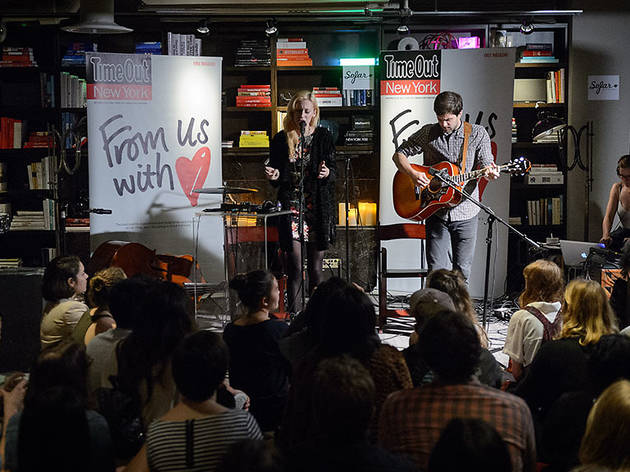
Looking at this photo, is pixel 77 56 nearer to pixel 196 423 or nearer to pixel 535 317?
pixel 535 317

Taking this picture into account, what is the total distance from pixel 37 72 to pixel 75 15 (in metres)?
0.77

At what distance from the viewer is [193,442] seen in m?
2.10

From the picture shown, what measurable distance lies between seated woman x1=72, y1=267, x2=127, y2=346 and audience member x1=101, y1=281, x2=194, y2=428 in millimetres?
485

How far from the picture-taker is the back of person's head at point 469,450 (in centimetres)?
157

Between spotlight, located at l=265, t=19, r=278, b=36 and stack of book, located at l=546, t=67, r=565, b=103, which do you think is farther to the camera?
stack of book, located at l=546, t=67, r=565, b=103

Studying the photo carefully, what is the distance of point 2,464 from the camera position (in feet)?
7.32

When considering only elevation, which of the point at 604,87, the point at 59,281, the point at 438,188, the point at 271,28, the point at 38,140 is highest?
the point at 271,28

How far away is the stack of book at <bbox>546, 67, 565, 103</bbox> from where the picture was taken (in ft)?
24.3

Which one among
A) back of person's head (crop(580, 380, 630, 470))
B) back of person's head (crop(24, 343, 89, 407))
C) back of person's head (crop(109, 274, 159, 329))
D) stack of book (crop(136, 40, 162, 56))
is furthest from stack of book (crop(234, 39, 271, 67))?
back of person's head (crop(580, 380, 630, 470))

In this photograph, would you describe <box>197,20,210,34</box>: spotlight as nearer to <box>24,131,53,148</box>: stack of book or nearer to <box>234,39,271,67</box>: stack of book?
<box>234,39,271,67</box>: stack of book

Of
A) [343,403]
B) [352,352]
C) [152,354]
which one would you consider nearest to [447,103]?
[352,352]

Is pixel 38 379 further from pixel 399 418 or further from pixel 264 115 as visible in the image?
pixel 264 115

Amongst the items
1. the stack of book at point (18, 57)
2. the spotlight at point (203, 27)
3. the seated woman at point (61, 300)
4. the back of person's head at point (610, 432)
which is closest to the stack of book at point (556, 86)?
the spotlight at point (203, 27)

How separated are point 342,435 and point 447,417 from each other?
0.42 metres
